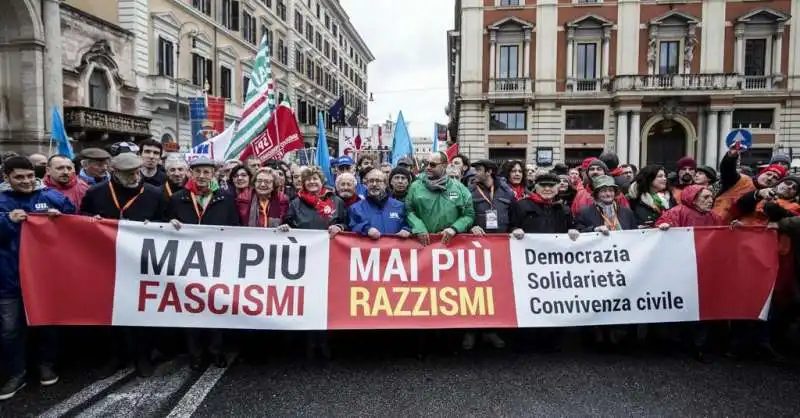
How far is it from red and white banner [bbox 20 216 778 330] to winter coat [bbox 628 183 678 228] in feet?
2.56

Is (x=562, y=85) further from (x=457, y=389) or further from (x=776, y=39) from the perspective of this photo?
(x=457, y=389)

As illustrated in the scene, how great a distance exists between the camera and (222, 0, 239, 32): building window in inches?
1350

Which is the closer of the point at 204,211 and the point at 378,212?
the point at 204,211

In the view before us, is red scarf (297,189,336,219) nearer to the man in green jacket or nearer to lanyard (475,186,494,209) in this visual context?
the man in green jacket

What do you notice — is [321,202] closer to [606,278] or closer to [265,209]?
[265,209]

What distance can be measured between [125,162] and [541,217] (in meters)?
3.79

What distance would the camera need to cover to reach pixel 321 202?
5.15 meters

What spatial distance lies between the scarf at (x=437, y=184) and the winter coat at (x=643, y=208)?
2206mm

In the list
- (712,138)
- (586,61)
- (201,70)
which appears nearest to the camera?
(201,70)

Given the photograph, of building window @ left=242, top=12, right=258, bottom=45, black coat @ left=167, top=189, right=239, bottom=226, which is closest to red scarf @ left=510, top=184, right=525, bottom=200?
black coat @ left=167, top=189, right=239, bottom=226

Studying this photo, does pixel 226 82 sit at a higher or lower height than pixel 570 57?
lower

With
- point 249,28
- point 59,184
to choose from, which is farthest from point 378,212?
point 249,28

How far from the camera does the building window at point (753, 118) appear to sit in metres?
34.2

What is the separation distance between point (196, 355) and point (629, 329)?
13.4 feet
